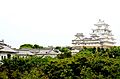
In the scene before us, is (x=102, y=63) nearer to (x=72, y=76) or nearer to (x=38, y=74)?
(x=72, y=76)

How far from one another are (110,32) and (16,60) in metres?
45.5

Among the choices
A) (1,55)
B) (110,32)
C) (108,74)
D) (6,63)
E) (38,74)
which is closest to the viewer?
(108,74)

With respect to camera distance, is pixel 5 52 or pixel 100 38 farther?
pixel 100 38

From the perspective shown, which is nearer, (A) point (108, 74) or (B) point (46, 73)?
(A) point (108, 74)

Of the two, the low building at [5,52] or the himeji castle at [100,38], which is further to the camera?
the himeji castle at [100,38]

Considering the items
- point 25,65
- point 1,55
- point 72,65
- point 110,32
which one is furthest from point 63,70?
point 110,32

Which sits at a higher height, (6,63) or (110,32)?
(110,32)

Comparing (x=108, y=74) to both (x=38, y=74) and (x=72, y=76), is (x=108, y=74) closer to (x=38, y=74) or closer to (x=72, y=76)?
(x=72, y=76)

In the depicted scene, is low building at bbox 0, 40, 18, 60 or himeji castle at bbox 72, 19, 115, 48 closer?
low building at bbox 0, 40, 18, 60

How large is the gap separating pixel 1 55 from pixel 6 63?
825 centimetres

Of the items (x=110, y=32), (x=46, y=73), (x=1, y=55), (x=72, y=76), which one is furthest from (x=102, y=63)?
(x=110, y=32)

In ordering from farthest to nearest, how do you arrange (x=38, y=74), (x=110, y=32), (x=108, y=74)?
(x=110, y=32)
(x=38, y=74)
(x=108, y=74)

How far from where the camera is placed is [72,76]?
2308 cm

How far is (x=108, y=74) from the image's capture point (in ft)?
73.9
